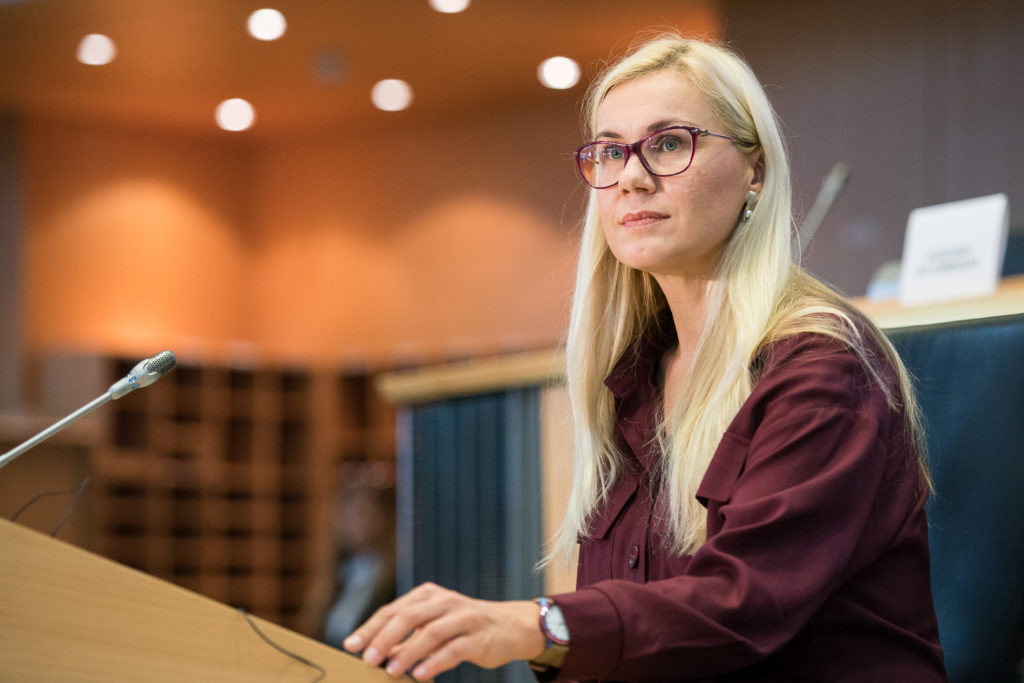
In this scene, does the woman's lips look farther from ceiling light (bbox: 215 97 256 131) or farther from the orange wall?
ceiling light (bbox: 215 97 256 131)

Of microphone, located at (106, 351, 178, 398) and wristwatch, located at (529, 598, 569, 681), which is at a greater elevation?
microphone, located at (106, 351, 178, 398)

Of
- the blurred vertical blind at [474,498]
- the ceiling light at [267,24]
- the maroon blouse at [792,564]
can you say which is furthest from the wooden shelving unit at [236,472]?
the maroon blouse at [792,564]

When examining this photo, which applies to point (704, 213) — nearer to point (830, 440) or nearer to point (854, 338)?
point (854, 338)

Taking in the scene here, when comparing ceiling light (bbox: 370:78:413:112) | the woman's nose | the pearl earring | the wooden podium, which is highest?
ceiling light (bbox: 370:78:413:112)

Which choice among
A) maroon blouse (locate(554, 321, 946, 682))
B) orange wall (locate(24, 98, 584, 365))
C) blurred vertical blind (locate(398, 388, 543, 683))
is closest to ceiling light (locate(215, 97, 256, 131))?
orange wall (locate(24, 98, 584, 365))

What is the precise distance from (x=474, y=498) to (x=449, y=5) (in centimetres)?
383

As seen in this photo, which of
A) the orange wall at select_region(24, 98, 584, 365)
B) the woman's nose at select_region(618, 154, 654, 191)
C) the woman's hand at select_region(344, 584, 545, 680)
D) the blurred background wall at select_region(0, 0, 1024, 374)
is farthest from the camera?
the orange wall at select_region(24, 98, 584, 365)

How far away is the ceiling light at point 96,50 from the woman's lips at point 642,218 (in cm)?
557

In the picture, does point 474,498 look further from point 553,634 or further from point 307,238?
point 307,238

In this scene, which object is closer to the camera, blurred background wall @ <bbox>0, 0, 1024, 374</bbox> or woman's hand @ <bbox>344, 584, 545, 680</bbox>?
woman's hand @ <bbox>344, 584, 545, 680</bbox>

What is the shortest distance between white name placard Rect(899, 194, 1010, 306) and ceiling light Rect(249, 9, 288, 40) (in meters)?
4.27

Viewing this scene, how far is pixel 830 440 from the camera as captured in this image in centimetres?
122

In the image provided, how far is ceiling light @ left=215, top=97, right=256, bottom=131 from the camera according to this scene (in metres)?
7.57

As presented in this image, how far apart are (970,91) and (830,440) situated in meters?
4.89
